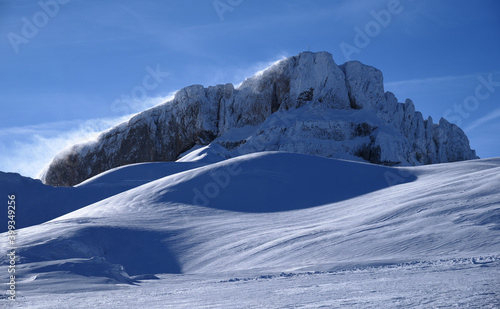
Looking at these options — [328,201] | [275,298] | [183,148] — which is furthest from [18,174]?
[183,148]

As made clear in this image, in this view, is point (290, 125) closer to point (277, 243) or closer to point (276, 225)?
point (276, 225)

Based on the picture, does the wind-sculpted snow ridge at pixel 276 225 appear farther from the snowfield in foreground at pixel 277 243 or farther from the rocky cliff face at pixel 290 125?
the rocky cliff face at pixel 290 125

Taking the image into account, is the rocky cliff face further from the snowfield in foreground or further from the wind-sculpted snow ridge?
the snowfield in foreground

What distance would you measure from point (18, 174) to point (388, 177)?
18.8m

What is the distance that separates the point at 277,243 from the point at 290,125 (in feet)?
132

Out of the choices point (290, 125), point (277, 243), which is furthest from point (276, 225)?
point (290, 125)

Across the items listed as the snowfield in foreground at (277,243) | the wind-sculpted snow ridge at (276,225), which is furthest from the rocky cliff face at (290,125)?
the snowfield in foreground at (277,243)

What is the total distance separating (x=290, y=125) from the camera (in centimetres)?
5009

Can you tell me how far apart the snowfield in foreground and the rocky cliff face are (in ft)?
89.7

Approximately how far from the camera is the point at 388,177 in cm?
1919

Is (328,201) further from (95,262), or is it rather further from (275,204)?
(95,262)

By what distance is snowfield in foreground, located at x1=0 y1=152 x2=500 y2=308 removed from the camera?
5.41 meters

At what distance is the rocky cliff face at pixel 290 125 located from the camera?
Answer: 4888 cm

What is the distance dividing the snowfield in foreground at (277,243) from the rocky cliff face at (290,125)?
27.4 metres
